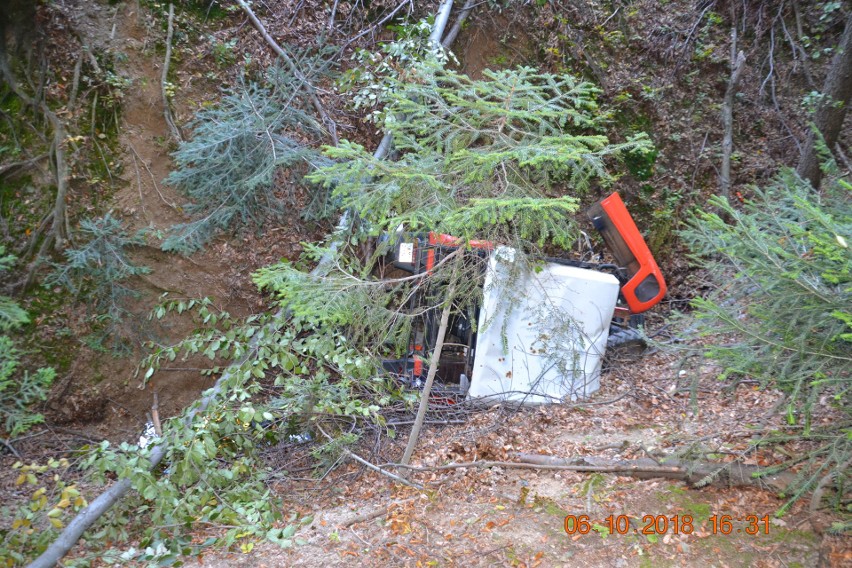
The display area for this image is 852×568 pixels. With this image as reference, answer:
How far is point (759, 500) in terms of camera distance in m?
3.57

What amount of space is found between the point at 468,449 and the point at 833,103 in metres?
5.74

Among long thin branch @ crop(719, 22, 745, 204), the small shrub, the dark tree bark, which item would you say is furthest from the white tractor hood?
the small shrub

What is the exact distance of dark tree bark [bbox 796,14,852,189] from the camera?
6371 mm

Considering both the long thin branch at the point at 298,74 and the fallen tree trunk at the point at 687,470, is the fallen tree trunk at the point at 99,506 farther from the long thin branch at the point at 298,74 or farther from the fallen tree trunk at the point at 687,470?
the long thin branch at the point at 298,74

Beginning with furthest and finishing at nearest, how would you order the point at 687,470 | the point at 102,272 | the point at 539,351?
the point at 102,272 < the point at 539,351 < the point at 687,470

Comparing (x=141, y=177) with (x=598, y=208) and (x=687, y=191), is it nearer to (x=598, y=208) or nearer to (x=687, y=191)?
(x=598, y=208)

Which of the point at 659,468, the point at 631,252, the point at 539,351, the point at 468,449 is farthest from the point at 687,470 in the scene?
the point at 631,252

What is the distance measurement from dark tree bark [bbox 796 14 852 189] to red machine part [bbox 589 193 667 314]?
7.30 feet

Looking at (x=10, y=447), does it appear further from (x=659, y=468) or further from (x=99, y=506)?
(x=659, y=468)

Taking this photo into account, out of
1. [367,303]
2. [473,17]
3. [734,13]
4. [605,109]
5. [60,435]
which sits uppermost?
[734,13]

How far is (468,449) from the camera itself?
4.79 m

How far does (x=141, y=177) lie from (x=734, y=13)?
9.05 m

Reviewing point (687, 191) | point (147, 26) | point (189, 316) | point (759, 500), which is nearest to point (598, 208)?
point (687, 191)

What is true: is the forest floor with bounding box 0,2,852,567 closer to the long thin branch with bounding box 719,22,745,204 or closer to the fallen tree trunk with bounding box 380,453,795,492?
the fallen tree trunk with bounding box 380,453,795,492
